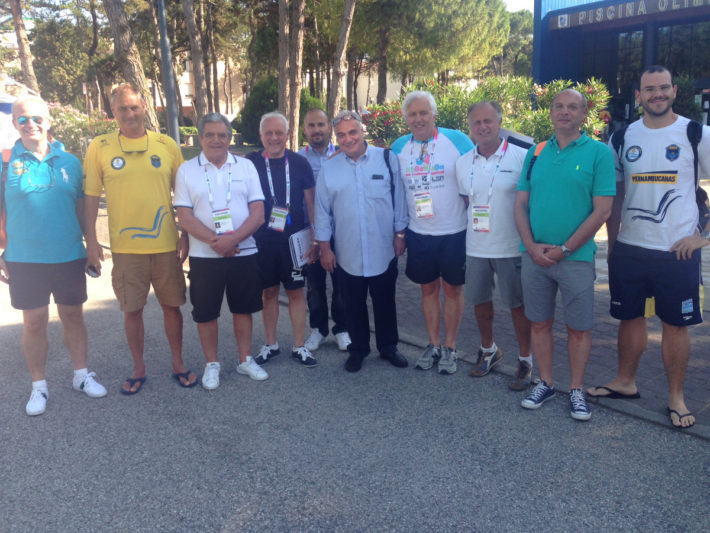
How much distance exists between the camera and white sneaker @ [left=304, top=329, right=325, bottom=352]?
17.4 feet

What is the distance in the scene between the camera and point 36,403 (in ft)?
13.6

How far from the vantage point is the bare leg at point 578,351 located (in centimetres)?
388

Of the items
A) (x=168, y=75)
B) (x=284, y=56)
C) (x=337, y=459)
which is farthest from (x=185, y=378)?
(x=168, y=75)

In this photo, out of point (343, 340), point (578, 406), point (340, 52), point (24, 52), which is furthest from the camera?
point (24, 52)

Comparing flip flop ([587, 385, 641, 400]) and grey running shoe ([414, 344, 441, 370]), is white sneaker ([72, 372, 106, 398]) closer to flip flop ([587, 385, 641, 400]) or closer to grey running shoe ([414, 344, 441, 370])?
grey running shoe ([414, 344, 441, 370])

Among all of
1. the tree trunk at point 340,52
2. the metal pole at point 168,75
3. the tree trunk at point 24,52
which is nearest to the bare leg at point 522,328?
the metal pole at point 168,75

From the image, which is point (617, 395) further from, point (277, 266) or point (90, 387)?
point (90, 387)

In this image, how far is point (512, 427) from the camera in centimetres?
377

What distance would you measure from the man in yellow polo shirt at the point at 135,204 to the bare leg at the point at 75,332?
356mm

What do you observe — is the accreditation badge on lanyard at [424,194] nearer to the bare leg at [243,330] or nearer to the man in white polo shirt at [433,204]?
the man in white polo shirt at [433,204]

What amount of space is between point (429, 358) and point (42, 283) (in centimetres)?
289

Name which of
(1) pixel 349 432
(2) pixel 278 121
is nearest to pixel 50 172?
(2) pixel 278 121

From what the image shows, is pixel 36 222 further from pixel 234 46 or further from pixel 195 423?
pixel 234 46

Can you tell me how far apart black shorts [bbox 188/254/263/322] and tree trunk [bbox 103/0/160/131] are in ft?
21.8
